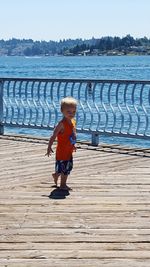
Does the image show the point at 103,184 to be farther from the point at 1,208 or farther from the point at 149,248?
the point at 149,248

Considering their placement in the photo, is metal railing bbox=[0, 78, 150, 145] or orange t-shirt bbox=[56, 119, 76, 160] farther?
metal railing bbox=[0, 78, 150, 145]

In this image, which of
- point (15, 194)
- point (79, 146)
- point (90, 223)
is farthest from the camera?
point (79, 146)

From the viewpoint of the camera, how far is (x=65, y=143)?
8188mm

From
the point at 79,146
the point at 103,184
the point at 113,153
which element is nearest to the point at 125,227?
the point at 103,184

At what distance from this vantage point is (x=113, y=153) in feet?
37.2

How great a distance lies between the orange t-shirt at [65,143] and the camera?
26.7 feet

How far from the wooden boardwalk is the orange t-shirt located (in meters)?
0.43

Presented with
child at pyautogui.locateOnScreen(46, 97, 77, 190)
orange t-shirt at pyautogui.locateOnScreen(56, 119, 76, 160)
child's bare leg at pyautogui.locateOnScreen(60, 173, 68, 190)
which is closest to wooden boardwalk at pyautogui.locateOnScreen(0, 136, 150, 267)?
child's bare leg at pyautogui.locateOnScreen(60, 173, 68, 190)

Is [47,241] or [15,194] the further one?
[15,194]

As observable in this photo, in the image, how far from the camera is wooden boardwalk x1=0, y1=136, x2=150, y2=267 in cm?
548

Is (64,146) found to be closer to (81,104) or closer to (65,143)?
(65,143)

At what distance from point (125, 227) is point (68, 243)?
747 mm

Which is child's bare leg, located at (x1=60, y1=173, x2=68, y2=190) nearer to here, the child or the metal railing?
the child

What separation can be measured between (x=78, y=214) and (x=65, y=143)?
1.53 metres
